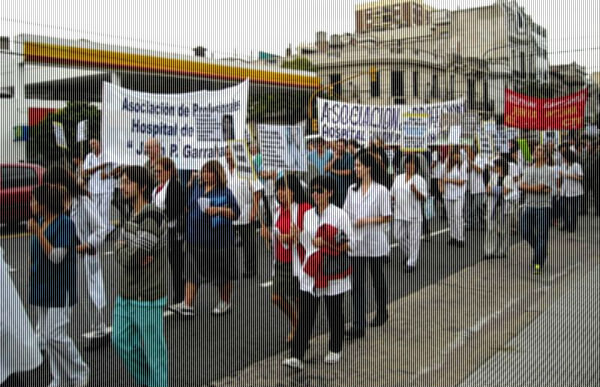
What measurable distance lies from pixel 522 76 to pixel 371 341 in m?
75.9

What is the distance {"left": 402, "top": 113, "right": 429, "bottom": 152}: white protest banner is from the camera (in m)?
10.0

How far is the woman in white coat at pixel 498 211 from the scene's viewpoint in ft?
32.2

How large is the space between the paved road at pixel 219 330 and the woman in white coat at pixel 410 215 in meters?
0.29

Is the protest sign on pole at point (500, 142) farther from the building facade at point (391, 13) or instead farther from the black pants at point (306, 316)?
the building facade at point (391, 13)

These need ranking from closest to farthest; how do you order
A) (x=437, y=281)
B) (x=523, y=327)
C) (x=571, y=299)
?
(x=523, y=327)
(x=571, y=299)
(x=437, y=281)

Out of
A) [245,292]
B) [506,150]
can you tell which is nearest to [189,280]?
[245,292]

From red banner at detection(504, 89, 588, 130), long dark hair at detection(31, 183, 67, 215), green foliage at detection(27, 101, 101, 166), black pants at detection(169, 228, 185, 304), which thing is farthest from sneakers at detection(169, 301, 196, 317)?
green foliage at detection(27, 101, 101, 166)

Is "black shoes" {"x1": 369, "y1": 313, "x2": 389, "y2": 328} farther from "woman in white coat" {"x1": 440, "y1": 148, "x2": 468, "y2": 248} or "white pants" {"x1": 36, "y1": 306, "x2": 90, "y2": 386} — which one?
"woman in white coat" {"x1": 440, "y1": 148, "x2": 468, "y2": 248}

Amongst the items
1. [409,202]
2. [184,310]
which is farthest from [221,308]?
[409,202]

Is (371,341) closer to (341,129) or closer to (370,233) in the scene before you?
(370,233)

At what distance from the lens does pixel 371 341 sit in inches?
230

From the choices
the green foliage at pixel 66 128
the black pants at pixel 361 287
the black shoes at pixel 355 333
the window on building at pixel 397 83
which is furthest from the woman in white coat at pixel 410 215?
the window on building at pixel 397 83

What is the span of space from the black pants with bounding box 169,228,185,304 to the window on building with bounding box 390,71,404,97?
52.4m

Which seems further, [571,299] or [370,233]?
[571,299]
